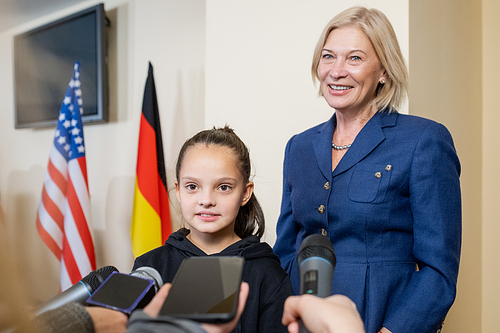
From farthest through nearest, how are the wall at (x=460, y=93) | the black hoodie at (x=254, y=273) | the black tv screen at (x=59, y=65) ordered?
the black tv screen at (x=59, y=65) → the wall at (x=460, y=93) → the black hoodie at (x=254, y=273)

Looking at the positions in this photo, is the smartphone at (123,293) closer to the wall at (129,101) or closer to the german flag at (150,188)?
the german flag at (150,188)

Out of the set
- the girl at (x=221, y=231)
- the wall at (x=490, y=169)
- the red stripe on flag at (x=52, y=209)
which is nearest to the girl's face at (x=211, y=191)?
the girl at (x=221, y=231)

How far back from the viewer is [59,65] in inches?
140

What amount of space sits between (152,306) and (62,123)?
260cm

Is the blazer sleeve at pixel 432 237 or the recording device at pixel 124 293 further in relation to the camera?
the blazer sleeve at pixel 432 237

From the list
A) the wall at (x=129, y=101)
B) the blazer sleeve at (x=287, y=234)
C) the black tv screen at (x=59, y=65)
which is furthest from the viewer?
the black tv screen at (x=59, y=65)

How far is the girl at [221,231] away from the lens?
3.56ft

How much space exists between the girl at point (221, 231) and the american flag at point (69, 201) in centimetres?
175

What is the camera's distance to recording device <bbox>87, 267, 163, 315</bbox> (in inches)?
26.0

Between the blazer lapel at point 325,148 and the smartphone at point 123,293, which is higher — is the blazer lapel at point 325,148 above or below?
above

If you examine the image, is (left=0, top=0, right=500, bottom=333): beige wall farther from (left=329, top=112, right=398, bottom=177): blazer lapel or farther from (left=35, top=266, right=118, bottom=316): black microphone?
(left=35, top=266, right=118, bottom=316): black microphone

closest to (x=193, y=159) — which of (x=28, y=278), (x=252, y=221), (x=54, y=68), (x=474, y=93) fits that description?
(x=252, y=221)

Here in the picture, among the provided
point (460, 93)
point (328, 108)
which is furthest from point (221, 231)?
point (460, 93)

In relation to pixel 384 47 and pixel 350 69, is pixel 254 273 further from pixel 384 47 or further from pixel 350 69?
pixel 384 47
